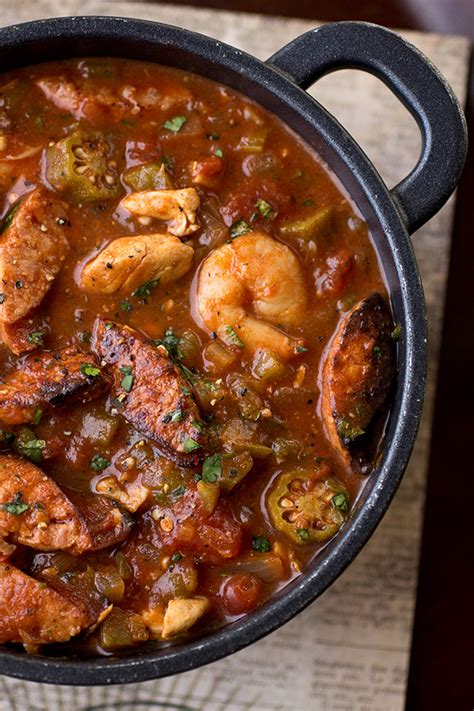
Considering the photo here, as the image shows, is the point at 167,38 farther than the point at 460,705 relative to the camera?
No

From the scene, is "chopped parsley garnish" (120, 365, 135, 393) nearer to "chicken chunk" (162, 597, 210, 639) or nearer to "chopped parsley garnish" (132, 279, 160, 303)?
"chopped parsley garnish" (132, 279, 160, 303)

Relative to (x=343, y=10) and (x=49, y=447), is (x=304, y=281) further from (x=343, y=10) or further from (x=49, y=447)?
(x=343, y=10)

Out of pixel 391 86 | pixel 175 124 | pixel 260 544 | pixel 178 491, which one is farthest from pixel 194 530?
pixel 391 86

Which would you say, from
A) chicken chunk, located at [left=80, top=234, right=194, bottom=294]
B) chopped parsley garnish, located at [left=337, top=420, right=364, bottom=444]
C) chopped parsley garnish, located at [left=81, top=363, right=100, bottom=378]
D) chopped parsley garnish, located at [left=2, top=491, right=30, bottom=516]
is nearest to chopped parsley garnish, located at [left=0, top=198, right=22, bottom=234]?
chicken chunk, located at [left=80, top=234, right=194, bottom=294]

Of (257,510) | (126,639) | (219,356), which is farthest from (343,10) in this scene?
(126,639)

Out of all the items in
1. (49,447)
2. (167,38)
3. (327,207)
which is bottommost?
(49,447)

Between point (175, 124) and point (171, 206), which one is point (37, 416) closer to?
point (171, 206)

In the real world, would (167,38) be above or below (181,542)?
above

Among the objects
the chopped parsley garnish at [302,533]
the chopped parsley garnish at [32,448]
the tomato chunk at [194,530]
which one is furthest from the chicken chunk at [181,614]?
the chopped parsley garnish at [32,448]
